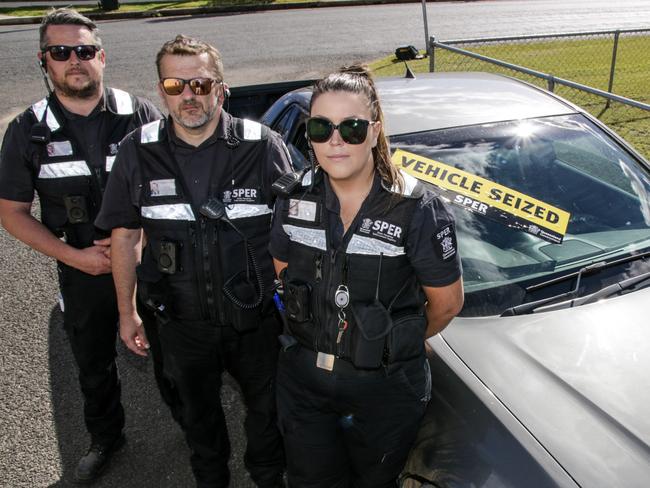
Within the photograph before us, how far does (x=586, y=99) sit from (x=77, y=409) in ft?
23.4

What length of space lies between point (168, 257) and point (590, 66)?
940 cm

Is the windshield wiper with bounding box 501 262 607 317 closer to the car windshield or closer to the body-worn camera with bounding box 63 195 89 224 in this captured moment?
the car windshield

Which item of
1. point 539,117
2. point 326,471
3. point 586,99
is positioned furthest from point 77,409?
point 586,99

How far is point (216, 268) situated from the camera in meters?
2.44

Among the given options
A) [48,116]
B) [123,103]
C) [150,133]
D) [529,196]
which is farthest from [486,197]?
[48,116]

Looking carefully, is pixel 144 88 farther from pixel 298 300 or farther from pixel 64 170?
pixel 298 300

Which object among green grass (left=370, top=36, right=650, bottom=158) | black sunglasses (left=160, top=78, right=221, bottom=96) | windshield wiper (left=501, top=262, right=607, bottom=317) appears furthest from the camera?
green grass (left=370, top=36, right=650, bottom=158)

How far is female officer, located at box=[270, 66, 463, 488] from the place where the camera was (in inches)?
75.8

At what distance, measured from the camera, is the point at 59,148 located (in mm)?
2740

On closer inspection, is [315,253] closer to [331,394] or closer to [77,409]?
[331,394]

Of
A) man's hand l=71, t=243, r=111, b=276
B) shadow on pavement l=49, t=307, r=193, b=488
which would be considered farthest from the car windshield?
shadow on pavement l=49, t=307, r=193, b=488

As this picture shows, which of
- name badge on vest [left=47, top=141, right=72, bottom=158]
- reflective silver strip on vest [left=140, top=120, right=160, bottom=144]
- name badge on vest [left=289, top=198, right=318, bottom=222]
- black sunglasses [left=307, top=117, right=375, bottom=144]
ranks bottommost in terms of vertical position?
name badge on vest [left=289, top=198, right=318, bottom=222]

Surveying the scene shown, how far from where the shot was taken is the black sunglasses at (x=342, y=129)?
188 cm

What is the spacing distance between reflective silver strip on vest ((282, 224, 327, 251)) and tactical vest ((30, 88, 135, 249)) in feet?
3.70
